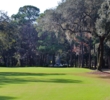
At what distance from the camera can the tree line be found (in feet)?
126

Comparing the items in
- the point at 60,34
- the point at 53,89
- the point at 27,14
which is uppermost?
the point at 27,14

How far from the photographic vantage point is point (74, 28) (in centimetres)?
4009

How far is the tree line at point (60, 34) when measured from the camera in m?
38.3

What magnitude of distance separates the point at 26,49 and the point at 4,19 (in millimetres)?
33845

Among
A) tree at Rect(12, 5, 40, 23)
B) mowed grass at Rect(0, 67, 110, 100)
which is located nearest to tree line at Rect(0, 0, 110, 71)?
tree at Rect(12, 5, 40, 23)

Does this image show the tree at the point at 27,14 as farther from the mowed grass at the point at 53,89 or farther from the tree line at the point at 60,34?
the mowed grass at the point at 53,89

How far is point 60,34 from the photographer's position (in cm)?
4509

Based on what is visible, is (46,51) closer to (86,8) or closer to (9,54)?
(9,54)

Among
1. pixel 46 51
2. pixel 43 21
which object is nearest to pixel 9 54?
pixel 46 51

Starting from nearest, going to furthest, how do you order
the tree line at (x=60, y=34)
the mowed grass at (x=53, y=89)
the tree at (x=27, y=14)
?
the mowed grass at (x=53, y=89) < the tree line at (x=60, y=34) < the tree at (x=27, y=14)

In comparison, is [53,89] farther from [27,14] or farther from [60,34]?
[27,14]

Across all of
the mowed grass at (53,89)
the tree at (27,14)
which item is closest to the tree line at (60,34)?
the tree at (27,14)

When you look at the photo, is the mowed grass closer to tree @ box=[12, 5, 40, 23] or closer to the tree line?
the tree line

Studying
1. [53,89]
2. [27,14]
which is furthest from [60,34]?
[27,14]
